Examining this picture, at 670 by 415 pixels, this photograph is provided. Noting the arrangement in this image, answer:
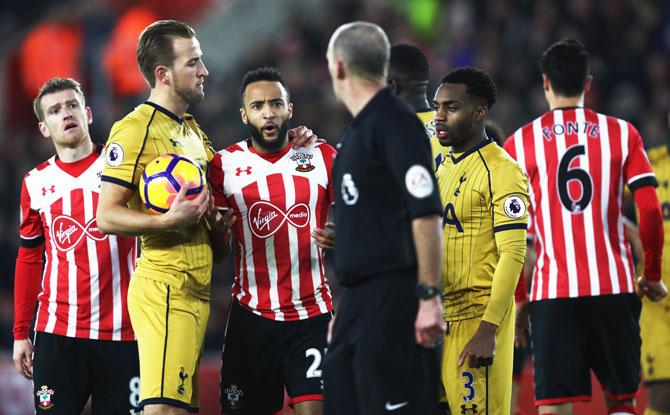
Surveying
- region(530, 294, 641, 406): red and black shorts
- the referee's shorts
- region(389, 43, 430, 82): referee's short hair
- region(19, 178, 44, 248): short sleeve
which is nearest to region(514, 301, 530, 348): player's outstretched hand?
region(530, 294, 641, 406): red and black shorts

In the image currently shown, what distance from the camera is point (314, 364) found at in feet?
19.4

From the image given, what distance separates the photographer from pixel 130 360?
20.7 feet

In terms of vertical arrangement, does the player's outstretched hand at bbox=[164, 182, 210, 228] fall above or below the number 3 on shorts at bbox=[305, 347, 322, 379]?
above

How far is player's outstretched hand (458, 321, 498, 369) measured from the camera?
5375 millimetres

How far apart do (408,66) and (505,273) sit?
1676 mm

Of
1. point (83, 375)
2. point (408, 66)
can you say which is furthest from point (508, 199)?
point (83, 375)

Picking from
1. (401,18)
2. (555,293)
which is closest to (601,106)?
(401,18)

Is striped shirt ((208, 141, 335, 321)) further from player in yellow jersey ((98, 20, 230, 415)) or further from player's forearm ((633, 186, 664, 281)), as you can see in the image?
player's forearm ((633, 186, 664, 281))

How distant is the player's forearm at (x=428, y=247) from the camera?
4480 mm

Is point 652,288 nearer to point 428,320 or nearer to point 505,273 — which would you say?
point 505,273

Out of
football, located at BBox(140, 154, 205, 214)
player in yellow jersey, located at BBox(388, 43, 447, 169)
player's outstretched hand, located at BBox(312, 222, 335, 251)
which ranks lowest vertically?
player's outstretched hand, located at BBox(312, 222, 335, 251)

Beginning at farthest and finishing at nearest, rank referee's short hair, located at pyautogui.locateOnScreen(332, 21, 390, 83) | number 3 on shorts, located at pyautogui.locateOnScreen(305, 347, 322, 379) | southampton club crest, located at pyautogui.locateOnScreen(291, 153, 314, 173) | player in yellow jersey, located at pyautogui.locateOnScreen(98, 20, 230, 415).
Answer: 1. southampton club crest, located at pyautogui.locateOnScreen(291, 153, 314, 173)
2. number 3 on shorts, located at pyautogui.locateOnScreen(305, 347, 322, 379)
3. player in yellow jersey, located at pyautogui.locateOnScreen(98, 20, 230, 415)
4. referee's short hair, located at pyautogui.locateOnScreen(332, 21, 390, 83)

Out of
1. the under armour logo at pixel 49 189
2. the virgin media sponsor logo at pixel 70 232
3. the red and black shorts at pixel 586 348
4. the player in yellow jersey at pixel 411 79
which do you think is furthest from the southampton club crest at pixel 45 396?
the red and black shorts at pixel 586 348

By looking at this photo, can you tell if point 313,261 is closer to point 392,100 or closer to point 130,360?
point 130,360
